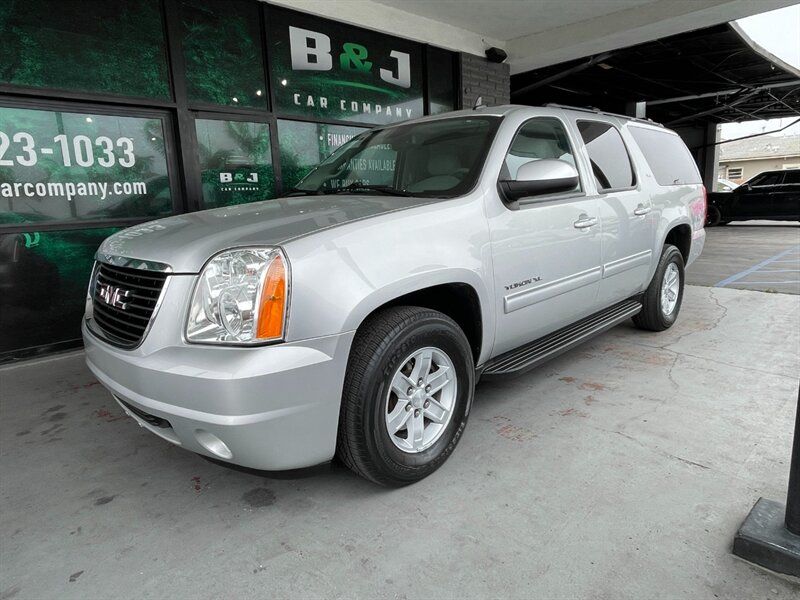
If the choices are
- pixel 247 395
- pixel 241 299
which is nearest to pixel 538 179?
pixel 241 299

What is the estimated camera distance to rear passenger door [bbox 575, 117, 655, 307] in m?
3.48

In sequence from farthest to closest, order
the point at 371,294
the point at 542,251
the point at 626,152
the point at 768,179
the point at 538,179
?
the point at 768,179, the point at 626,152, the point at 542,251, the point at 538,179, the point at 371,294

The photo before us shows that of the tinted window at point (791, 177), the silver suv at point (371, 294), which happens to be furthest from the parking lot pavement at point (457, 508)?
the tinted window at point (791, 177)

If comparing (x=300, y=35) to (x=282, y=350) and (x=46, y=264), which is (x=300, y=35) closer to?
(x=46, y=264)

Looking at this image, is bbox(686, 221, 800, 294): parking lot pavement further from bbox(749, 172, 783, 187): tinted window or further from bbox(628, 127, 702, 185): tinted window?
bbox(628, 127, 702, 185): tinted window

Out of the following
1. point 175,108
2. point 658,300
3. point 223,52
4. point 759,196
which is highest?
point 223,52

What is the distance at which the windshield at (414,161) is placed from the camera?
276cm

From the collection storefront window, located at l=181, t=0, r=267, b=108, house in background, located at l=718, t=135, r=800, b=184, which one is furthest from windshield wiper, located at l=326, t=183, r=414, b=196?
house in background, located at l=718, t=135, r=800, b=184

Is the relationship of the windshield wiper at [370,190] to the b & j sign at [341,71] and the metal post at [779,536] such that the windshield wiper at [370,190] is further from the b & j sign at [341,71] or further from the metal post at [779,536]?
the b & j sign at [341,71]

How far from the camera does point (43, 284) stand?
4668 millimetres

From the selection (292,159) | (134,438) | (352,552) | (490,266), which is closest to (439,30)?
(292,159)

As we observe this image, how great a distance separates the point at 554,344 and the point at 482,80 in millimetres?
6555

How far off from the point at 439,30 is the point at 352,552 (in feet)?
24.7

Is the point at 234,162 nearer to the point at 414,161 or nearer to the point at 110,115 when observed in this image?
the point at 110,115
